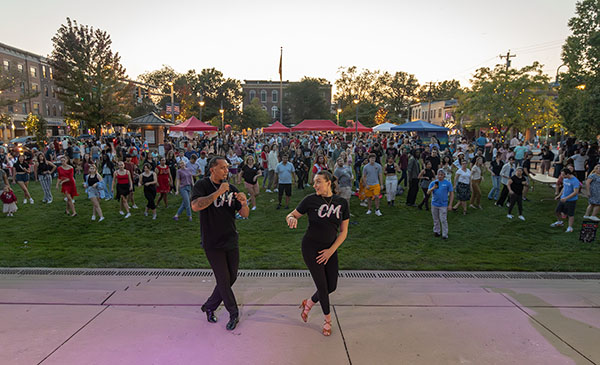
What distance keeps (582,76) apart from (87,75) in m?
33.7

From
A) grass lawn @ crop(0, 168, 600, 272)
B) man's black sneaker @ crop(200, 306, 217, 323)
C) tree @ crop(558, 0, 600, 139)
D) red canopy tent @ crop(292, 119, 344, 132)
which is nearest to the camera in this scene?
man's black sneaker @ crop(200, 306, 217, 323)

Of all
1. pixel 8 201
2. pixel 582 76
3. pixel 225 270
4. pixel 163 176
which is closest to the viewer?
pixel 225 270

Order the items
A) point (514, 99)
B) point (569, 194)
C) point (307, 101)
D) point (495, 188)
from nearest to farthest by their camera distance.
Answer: point (569, 194)
point (495, 188)
point (514, 99)
point (307, 101)

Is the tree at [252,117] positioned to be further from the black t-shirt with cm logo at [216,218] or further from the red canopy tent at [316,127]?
the black t-shirt with cm logo at [216,218]

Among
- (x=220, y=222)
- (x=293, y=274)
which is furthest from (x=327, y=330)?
(x=293, y=274)

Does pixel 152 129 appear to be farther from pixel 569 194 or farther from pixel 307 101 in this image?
pixel 307 101

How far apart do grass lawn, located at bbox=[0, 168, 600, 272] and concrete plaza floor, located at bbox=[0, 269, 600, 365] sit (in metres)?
0.86

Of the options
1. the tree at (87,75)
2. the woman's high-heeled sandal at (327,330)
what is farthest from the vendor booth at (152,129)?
the woman's high-heeled sandal at (327,330)

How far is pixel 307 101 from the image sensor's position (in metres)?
68.9

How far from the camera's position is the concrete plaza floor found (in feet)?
12.1

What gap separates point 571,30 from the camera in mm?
20984

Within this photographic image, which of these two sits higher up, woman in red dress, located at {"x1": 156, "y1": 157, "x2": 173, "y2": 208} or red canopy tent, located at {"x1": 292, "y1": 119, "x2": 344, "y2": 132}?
red canopy tent, located at {"x1": 292, "y1": 119, "x2": 344, "y2": 132}

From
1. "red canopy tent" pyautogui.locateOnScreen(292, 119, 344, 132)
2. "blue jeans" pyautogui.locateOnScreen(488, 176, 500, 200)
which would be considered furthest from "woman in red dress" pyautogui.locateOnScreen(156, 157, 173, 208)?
"red canopy tent" pyautogui.locateOnScreen(292, 119, 344, 132)

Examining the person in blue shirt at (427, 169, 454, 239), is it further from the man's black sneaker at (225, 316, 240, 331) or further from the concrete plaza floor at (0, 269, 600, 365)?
the man's black sneaker at (225, 316, 240, 331)
